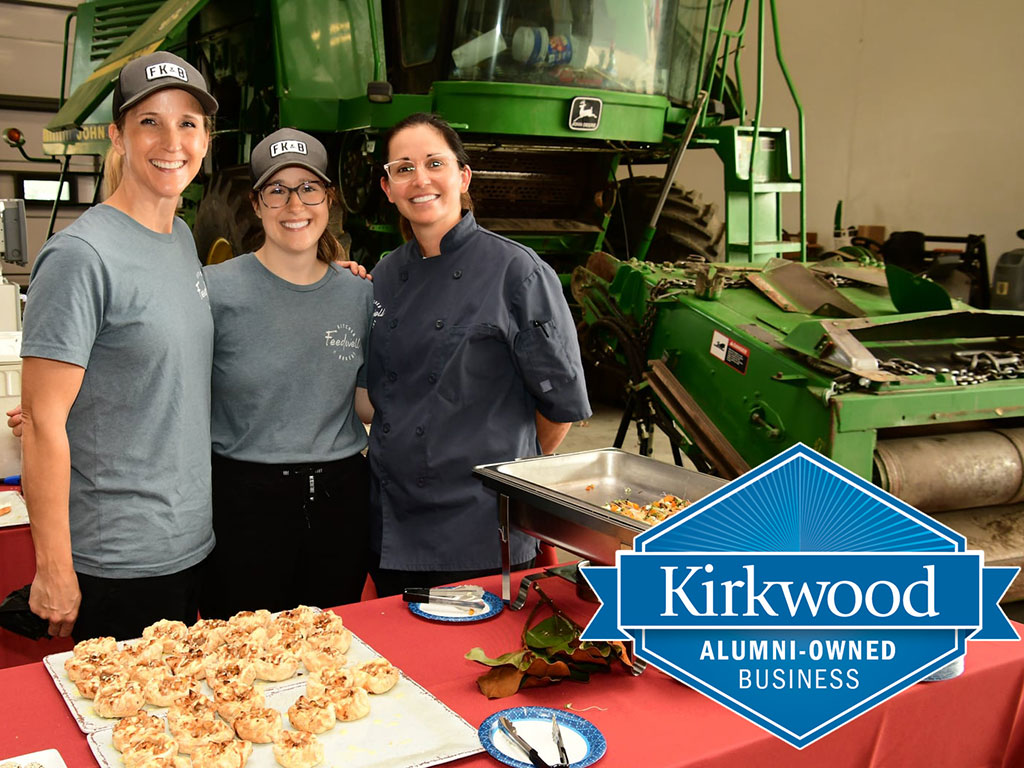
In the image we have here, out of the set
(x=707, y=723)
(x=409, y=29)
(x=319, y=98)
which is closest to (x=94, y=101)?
(x=319, y=98)

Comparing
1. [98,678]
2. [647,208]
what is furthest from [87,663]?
[647,208]

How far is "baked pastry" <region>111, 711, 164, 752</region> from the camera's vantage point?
1.44 m

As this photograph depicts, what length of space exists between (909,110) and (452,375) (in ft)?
37.1

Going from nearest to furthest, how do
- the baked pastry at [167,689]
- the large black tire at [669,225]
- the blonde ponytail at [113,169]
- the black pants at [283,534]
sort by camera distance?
the baked pastry at [167,689] < the blonde ponytail at [113,169] < the black pants at [283,534] < the large black tire at [669,225]

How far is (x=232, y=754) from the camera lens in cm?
140

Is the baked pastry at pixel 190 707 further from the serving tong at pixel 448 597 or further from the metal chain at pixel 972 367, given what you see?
the metal chain at pixel 972 367

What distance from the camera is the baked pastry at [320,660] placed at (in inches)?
67.7

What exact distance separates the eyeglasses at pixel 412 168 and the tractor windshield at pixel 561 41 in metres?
3.49

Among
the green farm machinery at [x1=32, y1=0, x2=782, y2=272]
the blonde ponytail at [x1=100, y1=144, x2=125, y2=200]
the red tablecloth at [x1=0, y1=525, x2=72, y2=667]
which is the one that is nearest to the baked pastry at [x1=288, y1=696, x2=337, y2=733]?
the blonde ponytail at [x1=100, y1=144, x2=125, y2=200]

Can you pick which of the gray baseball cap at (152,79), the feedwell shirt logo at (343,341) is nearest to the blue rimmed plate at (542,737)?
the feedwell shirt logo at (343,341)

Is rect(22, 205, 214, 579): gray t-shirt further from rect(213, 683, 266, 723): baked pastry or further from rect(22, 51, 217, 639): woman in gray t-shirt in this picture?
rect(213, 683, 266, 723): baked pastry

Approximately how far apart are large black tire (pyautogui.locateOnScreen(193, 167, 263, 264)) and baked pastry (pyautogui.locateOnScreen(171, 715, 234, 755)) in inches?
173

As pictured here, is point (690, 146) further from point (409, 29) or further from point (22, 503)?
point (22, 503)

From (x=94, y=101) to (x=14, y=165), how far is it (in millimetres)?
9813
